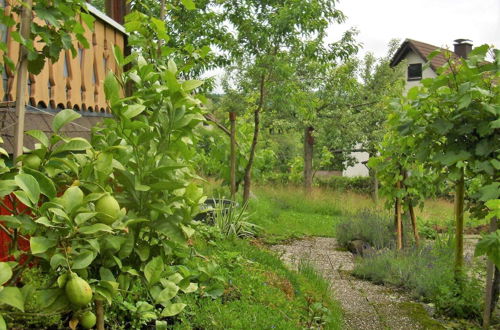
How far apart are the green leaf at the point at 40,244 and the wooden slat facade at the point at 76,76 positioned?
2224 mm

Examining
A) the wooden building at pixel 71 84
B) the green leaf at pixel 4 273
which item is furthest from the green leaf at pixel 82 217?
the wooden building at pixel 71 84

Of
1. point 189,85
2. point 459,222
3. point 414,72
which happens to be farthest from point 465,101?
point 414,72

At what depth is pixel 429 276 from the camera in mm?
5266

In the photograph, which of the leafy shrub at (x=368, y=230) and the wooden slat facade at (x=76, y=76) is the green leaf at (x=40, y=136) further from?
the leafy shrub at (x=368, y=230)

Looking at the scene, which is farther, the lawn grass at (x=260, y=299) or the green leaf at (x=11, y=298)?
the lawn grass at (x=260, y=299)

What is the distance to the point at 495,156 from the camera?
373 centimetres

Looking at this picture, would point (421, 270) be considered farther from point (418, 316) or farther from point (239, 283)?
point (239, 283)

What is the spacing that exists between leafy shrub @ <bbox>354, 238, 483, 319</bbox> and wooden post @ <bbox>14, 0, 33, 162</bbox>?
13.1 ft

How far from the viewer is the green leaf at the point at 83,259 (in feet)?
4.54

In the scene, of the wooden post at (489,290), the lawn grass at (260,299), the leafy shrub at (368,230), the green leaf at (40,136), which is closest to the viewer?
the green leaf at (40,136)

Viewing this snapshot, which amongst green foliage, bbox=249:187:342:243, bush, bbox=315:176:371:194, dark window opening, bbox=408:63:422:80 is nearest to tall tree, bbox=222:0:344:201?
green foliage, bbox=249:187:342:243

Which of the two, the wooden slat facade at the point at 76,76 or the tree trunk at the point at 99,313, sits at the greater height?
the wooden slat facade at the point at 76,76

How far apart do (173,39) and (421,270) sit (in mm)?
5656

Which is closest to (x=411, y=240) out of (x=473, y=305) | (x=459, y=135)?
(x=473, y=305)
